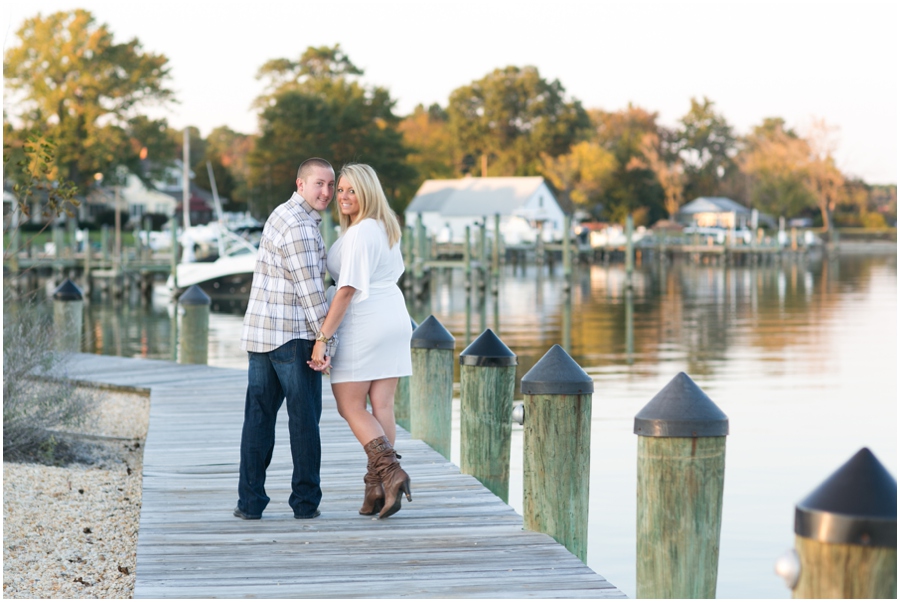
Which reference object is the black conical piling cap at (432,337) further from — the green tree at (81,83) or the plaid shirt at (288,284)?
the green tree at (81,83)

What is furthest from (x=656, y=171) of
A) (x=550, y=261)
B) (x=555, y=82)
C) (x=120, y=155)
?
(x=120, y=155)

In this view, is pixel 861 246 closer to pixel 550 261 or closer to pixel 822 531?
pixel 550 261

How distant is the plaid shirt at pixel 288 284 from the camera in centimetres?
593

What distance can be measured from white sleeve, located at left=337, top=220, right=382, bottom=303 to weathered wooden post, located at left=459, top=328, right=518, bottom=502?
1556mm

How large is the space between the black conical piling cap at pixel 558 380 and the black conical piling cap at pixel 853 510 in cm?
298

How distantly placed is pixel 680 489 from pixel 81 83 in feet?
203

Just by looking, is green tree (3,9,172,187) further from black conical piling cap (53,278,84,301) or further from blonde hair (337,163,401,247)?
blonde hair (337,163,401,247)

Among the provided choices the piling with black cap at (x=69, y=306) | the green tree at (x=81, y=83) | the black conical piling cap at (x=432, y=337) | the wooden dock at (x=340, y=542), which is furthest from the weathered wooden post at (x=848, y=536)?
the green tree at (x=81, y=83)

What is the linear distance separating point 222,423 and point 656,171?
91242 mm

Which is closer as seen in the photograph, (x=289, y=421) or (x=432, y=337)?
(x=289, y=421)

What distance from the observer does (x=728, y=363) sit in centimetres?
2050

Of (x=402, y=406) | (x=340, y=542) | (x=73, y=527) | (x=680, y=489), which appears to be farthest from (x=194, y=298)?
(x=680, y=489)

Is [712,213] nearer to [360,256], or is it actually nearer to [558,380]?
[558,380]

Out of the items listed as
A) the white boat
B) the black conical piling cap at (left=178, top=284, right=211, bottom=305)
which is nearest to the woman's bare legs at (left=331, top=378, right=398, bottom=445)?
the black conical piling cap at (left=178, top=284, right=211, bottom=305)
